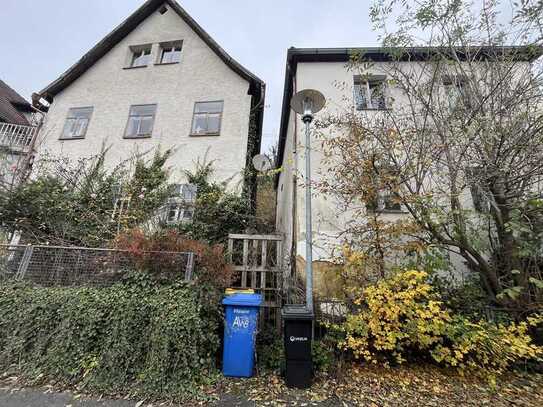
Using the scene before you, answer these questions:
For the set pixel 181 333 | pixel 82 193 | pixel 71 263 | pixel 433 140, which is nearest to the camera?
pixel 181 333

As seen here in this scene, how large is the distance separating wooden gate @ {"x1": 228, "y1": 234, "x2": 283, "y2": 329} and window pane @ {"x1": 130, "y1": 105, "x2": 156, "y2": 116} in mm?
7227

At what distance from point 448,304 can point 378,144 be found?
3579mm

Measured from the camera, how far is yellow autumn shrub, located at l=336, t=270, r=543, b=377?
3723 millimetres

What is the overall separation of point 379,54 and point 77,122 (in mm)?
12176

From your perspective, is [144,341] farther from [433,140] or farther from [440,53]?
[440,53]

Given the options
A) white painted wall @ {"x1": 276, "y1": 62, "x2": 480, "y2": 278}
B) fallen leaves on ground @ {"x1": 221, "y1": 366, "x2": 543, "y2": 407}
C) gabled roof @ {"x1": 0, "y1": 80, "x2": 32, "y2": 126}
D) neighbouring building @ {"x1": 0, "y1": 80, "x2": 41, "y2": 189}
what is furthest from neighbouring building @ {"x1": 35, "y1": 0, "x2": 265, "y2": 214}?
fallen leaves on ground @ {"x1": 221, "y1": 366, "x2": 543, "y2": 407}

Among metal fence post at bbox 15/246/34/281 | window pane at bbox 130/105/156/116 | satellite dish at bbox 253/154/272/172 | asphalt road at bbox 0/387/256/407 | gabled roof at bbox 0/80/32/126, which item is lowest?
asphalt road at bbox 0/387/256/407

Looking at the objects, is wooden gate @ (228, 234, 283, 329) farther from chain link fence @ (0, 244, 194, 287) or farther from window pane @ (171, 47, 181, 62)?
window pane @ (171, 47, 181, 62)

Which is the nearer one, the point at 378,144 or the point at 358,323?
the point at 358,323

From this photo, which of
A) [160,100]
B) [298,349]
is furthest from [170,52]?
[298,349]

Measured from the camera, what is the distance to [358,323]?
398 centimetres

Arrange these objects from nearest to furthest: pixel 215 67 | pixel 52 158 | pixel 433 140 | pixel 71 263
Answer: pixel 71 263, pixel 433 140, pixel 52 158, pixel 215 67

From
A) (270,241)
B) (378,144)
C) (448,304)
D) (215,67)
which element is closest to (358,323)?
(448,304)

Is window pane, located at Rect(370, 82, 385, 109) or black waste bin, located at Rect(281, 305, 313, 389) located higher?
window pane, located at Rect(370, 82, 385, 109)
